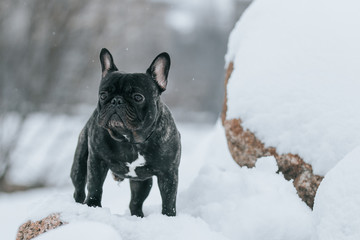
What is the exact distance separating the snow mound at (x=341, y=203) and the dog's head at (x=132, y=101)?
1.07 meters

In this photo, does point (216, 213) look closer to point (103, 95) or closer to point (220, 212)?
point (220, 212)

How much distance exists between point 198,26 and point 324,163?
1997 cm

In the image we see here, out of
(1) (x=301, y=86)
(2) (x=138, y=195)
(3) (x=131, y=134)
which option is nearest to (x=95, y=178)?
(3) (x=131, y=134)

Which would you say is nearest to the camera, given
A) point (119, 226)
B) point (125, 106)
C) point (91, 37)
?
point (125, 106)

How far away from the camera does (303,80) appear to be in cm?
300

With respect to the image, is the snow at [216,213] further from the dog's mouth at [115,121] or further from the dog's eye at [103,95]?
the dog's eye at [103,95]

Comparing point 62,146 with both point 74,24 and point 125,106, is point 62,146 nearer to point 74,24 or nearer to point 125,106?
point 74,24

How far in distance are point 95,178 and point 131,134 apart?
41cm

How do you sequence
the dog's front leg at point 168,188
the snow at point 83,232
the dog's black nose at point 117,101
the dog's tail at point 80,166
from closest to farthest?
the snow at point 83,232 < the dog's black nose at point 117,101 < the dog's front leg at point 168,188 < the dog's tail at point 80,166

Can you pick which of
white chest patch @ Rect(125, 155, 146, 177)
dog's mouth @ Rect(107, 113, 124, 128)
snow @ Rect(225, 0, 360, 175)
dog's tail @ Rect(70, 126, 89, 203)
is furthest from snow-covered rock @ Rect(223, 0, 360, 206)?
dog's mouth @ Rect(107, 113, 124, 128)

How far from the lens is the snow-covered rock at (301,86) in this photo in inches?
109

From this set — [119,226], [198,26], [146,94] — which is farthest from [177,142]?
[198,26]

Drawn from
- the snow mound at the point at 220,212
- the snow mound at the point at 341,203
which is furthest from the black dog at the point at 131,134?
the snow mound at the point at 341,203

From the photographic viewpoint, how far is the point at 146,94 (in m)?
2.14
